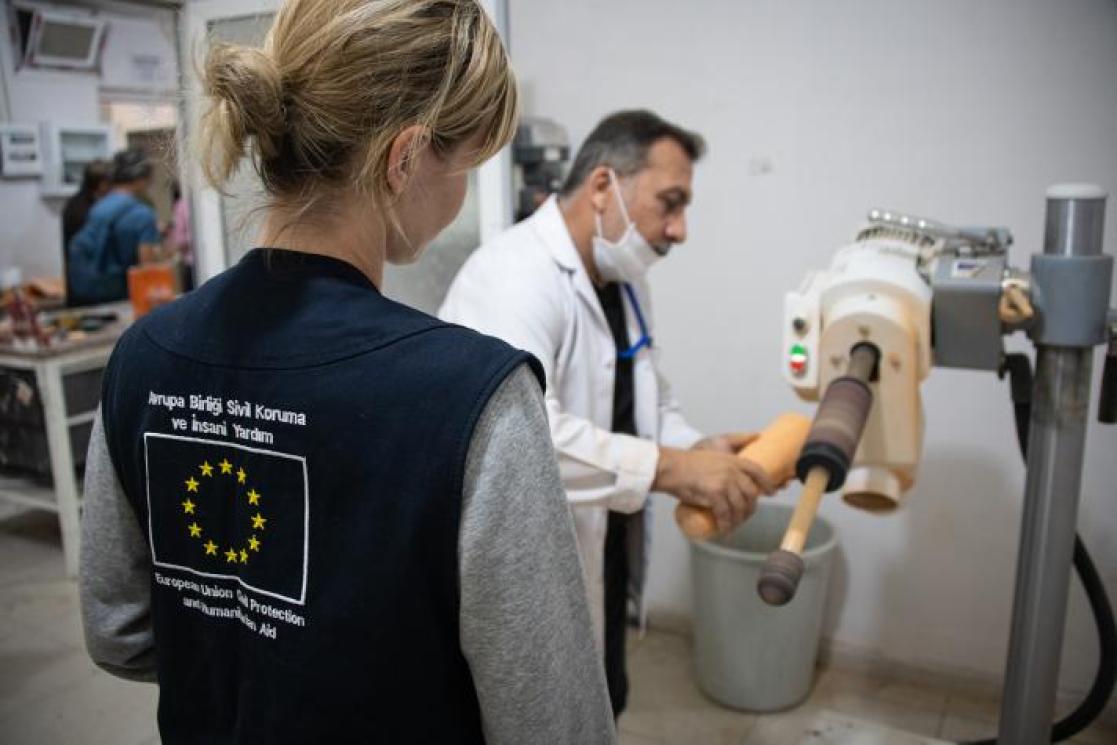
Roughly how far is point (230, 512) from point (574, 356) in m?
0.96

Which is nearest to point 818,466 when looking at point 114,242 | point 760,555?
point 760,555

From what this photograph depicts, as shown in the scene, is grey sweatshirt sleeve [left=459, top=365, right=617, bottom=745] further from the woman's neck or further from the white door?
the white door

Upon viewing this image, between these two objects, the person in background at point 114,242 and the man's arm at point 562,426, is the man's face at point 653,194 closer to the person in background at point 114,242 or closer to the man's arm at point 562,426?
the man's arm at point 562,426

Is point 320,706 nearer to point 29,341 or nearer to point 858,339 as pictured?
point 858,339

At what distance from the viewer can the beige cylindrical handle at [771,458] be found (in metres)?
1.27

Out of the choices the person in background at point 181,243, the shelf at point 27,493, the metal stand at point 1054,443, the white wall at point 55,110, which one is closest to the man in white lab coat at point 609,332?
the metal stand at point 1054,443

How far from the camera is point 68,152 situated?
4496mm

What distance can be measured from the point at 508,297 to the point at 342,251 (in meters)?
0.80

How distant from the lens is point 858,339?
3.28 ft

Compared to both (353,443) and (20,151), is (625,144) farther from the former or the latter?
(20,151)

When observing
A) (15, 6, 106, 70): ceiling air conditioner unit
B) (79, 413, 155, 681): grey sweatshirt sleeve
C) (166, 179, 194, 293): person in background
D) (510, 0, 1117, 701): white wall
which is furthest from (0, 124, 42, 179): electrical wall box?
(79, 413, 155, 681): grey sweatshirt sleeve

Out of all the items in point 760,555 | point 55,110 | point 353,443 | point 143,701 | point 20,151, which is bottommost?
point 760,555

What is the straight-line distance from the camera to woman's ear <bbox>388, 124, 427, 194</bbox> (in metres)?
0.64

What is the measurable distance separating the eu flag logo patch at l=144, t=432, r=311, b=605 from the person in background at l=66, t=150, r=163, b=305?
137 inches
